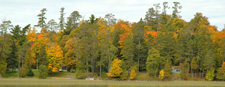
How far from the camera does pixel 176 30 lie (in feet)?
382

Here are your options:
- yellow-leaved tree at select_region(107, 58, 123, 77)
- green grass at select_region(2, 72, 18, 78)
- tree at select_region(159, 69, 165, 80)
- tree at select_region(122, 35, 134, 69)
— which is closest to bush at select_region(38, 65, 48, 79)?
green grass at select_region(2, 72, 18, 78)

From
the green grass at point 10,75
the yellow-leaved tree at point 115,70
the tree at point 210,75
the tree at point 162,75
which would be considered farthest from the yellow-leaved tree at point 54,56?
the tree at point 210,75

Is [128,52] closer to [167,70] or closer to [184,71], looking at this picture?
[167,70]

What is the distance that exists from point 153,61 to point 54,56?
2804 cm

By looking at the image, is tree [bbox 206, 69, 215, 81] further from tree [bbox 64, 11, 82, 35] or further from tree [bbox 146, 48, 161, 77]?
tree [bbox 64, 11, 82, 35]

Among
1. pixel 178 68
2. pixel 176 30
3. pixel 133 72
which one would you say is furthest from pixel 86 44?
pixel 176 30

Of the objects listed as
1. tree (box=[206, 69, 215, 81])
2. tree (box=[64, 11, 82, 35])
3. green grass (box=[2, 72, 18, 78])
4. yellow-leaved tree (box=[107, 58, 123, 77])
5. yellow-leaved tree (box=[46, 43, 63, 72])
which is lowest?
tree (box=[206, 69, 215, 81])

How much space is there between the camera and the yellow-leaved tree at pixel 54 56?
311ft

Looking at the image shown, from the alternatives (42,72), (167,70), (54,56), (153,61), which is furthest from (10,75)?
(167,70)

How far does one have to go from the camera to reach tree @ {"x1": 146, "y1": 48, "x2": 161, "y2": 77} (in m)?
90.2

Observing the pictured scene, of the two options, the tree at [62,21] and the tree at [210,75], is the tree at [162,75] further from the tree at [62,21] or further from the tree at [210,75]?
the tree at [62,21]

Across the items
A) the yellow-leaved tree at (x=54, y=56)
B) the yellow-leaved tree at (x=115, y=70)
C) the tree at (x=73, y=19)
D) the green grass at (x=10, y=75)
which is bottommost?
the green grass at (x=10, y=75)

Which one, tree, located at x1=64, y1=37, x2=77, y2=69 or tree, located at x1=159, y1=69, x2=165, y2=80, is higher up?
tree, located at x1=64, y1=37, x2=77, y2=69

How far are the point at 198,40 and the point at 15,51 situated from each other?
51852 mm
